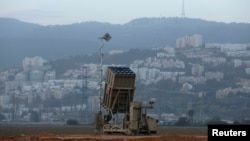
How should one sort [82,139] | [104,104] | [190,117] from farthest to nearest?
[190,117]
[104,104]
[82,139]

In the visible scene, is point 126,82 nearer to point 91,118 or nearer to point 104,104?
point 104,104

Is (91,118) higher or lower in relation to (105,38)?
lower

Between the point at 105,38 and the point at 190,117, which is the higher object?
the point at 105,38

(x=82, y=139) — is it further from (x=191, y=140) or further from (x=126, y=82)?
(x=126, y=82)

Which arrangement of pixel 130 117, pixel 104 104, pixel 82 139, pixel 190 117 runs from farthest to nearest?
1. pixel 190 117
2. pixel 104 104
3. pixel 130 117
4. pixel 82 139

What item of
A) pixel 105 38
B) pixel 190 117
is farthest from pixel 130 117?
pixel 190 117

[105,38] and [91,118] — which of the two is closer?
[105,38]

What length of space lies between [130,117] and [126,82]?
245cm

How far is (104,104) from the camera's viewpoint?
60.7 m

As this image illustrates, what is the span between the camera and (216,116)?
190 m

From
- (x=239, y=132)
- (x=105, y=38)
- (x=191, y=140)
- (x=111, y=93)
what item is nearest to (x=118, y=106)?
(x=111, y=93)

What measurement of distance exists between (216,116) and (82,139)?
147 metres

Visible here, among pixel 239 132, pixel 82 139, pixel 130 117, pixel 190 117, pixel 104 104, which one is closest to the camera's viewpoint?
pixel 239 132

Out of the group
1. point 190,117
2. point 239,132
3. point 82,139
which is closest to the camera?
point 239,132
